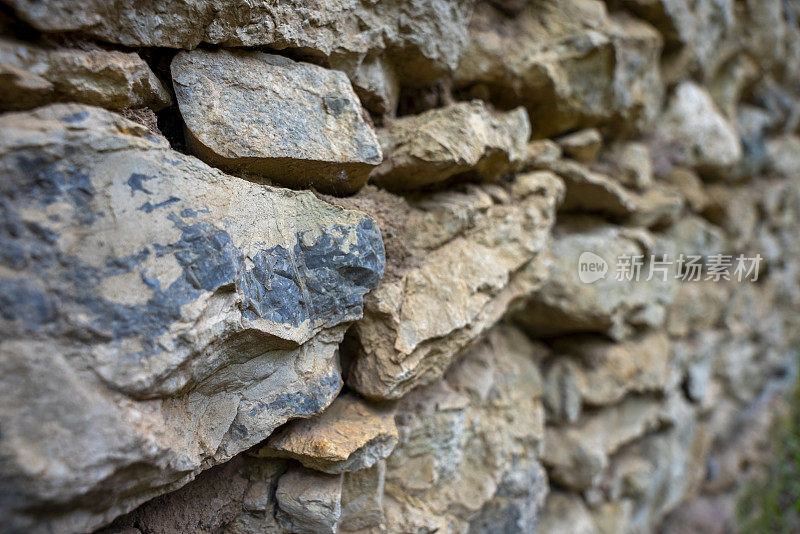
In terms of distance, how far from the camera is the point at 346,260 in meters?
1.16

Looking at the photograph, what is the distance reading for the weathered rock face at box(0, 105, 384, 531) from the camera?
2.46ft

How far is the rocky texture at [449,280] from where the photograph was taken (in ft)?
4.21

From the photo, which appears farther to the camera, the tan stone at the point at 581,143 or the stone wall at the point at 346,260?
the tan stone at the point at 581,143

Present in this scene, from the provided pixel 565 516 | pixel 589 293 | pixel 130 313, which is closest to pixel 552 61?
pixel 589 293

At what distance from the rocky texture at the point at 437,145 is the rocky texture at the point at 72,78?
0.68 m

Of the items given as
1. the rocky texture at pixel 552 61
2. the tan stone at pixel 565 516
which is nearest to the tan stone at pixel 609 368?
the tan stone at pixel 565 516

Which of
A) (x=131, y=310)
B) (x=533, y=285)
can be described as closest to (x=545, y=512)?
(x=533, y=285)

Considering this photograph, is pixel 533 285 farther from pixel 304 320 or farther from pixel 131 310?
pixel 131 310

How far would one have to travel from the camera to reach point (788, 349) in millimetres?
4301

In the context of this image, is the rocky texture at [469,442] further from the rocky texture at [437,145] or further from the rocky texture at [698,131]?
the rocky texture at [698,131]

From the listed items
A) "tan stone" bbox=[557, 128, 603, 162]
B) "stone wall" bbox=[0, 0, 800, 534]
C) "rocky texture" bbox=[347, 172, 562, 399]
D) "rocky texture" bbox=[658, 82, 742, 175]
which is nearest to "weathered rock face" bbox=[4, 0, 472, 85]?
"stone wall" bbox=[0, 0, 800, 534]

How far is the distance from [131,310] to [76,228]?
0.18 m

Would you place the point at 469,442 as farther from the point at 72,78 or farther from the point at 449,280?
the point at 72,78

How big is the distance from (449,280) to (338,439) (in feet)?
1.92
